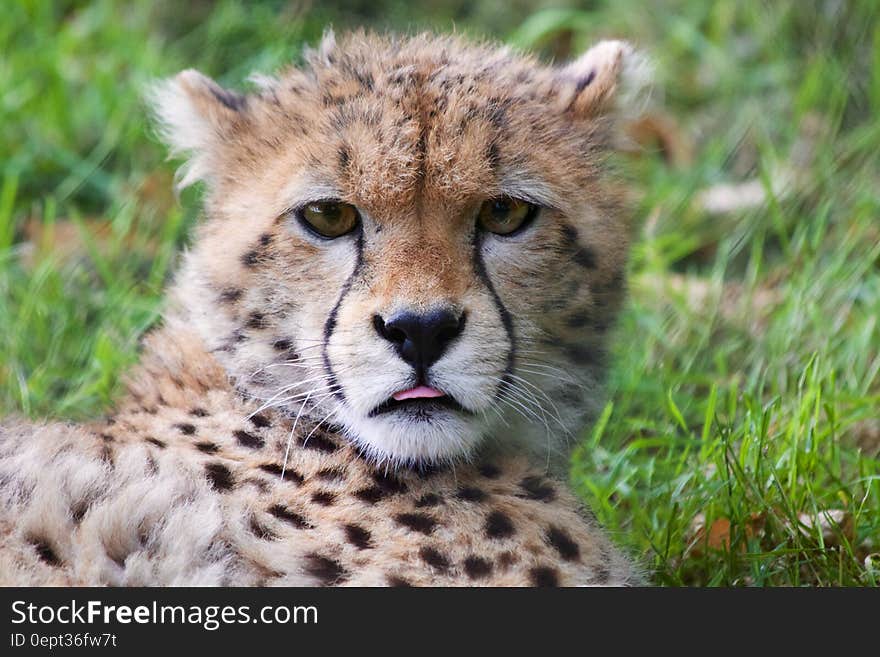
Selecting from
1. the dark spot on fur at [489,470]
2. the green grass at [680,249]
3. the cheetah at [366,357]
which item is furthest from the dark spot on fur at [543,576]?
the green grass at [680,249]

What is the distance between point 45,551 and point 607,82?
1575 millimetres

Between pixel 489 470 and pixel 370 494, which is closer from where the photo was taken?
pixel 370 494

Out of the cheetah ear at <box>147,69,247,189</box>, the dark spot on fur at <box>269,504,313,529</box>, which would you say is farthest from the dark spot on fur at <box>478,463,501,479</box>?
the cheetah ear at <box>147,69,247,189</box>

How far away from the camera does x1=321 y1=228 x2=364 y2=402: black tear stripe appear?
2.39 metres

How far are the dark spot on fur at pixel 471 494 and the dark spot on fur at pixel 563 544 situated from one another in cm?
15

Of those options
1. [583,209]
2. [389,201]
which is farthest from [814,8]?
[389,201]

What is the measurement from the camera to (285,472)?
94.7 inches

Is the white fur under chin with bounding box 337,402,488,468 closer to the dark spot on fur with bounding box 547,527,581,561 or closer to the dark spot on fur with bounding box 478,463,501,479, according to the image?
the dark spot on fur with bounding box 478,463,501,479

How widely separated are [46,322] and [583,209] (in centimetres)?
194

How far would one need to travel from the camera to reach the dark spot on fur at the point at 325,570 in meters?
2.19

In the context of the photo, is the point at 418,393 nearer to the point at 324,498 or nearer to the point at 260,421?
the point at 324,498

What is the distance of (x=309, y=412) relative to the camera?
2.51 metres

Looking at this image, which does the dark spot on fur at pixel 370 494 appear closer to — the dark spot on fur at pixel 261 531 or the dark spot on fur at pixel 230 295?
the dark spot on fur at pixel 261 531

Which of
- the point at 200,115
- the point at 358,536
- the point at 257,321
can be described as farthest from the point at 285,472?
the point at 200,115
